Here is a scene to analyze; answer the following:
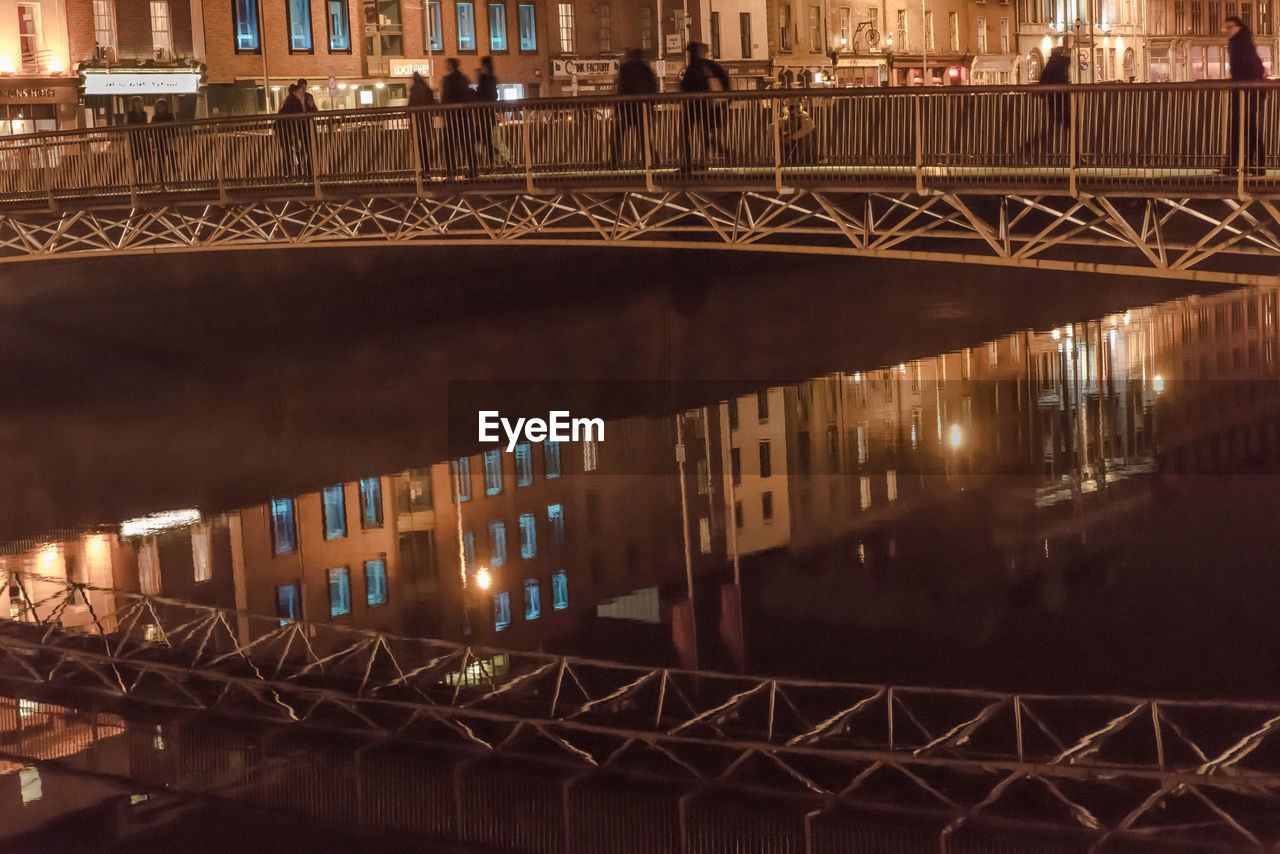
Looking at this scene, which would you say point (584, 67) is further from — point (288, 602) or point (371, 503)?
point (288, 602)

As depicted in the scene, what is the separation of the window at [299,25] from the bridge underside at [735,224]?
1743 cm

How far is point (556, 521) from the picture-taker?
26578mm

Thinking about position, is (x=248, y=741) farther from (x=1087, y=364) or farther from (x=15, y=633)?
(x=1087, y=364)

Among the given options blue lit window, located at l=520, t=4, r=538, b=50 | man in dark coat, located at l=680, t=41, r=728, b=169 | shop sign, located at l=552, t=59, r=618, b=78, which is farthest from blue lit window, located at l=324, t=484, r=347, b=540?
shop sign, located at l=552, t=59, r=618, b=78

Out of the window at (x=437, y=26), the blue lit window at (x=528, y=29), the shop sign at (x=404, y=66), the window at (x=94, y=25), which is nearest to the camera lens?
the window at (x=94, y=25)

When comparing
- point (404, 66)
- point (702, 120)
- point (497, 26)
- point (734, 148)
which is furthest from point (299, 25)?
point (734, 148)

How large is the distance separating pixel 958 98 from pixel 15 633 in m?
13.0

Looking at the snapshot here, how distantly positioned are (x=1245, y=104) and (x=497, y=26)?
40966mm

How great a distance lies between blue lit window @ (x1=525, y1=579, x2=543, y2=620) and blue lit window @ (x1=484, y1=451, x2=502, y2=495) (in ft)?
16.8

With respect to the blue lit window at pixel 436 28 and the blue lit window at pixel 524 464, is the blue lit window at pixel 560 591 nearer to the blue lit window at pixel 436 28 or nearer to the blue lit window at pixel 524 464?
the blue lit window at pixel 524 464

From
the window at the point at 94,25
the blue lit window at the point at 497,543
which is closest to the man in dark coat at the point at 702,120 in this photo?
the blue lit window at the point at 497,543

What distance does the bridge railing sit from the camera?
19797 millimetres

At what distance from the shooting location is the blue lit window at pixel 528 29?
190 feet

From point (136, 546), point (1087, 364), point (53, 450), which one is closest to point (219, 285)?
point (53, 450)
